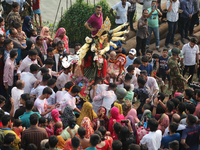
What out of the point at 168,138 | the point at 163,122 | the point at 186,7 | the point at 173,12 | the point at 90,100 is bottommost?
the point at 168,138

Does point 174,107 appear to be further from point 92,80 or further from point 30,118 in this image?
point 30,118

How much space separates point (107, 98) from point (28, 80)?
1.67 m

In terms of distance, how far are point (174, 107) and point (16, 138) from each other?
2.87 m

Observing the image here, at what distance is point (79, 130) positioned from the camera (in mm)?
4203

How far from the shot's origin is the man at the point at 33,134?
4.25 meters

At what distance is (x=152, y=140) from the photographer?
443 cm

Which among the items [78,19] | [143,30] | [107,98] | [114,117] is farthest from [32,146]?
[78,19]

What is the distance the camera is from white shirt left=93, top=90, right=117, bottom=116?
5645 millimetres

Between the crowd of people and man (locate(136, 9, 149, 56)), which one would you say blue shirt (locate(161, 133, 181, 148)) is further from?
man (locate(136, 9, 149, 56))

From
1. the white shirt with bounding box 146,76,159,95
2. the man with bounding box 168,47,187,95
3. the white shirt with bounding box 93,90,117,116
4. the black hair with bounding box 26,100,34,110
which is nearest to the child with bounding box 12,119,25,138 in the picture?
the black hair with bounding box 26,100,34,110

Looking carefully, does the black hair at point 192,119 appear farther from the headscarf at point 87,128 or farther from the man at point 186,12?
the man at point 186,12

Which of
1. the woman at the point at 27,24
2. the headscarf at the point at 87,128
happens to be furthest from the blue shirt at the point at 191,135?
the woman at the point at 27,24

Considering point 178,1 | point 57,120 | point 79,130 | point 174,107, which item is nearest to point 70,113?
point 57,120

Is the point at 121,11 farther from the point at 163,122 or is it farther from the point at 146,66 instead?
the point at 163,122
